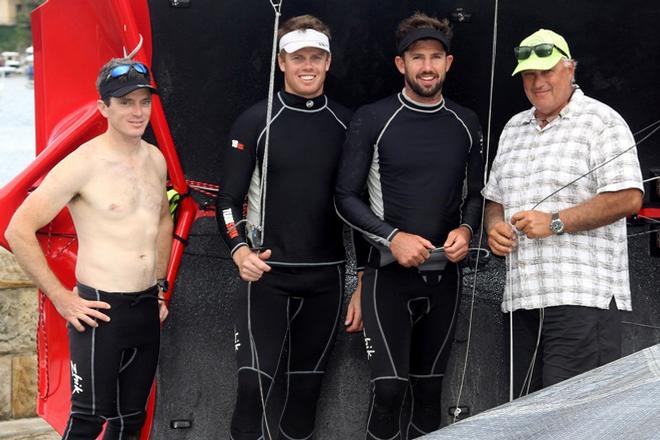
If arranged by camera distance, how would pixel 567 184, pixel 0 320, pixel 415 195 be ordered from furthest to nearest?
1. pixel 0 320
2. pixel 415 195
3. pixel 567 184

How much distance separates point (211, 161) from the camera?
4.29 metres

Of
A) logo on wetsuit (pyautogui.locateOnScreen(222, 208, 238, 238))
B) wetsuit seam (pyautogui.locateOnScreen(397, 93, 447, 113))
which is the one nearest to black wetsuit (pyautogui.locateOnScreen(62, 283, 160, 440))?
logo on wetsuit (pyautogui.locateOnScreen(222, 208, 238, 238))

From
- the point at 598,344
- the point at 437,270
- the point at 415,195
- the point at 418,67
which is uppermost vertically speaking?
the point at 418,67

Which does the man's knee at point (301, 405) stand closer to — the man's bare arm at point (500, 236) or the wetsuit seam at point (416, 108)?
the man's bare arm at point (500, 236)

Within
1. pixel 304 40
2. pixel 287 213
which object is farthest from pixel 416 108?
pixel 287 213

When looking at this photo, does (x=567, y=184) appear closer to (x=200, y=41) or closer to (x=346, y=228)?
(x=346, y=228)

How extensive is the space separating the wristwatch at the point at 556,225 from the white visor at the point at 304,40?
3.20 ft

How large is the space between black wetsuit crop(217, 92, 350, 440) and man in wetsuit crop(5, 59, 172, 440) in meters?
0.35

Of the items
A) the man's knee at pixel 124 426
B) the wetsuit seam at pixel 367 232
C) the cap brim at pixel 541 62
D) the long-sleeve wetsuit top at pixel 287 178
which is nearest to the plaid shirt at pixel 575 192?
the cap brim at pixel 541 62

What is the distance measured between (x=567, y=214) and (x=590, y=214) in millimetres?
73

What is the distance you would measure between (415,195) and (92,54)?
53.2 inches

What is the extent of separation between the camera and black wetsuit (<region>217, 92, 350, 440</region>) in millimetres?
3883

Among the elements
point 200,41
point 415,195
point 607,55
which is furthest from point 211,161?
point 607,55

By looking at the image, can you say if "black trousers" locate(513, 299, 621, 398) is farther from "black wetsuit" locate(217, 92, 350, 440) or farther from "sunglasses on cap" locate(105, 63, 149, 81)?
"sunglasses on cap" locate(105, 63, 149, 81)
